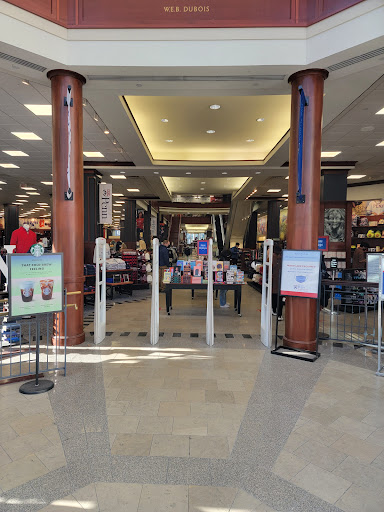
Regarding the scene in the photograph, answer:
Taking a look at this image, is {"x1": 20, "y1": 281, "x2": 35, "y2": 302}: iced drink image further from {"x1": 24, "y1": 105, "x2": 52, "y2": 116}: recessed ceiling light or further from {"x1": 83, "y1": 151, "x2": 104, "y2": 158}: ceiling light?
{"x1": 83, "y1": 151, "x2": 104, "y2": 158}: ceiling light

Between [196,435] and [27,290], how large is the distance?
87.9 inches

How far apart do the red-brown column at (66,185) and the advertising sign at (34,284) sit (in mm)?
1410

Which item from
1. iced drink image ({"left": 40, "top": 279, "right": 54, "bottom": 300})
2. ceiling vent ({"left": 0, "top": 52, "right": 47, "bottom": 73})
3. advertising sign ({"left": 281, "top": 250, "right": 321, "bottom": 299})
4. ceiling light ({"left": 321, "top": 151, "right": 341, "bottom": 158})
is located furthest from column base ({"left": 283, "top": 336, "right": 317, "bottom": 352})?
ceiling light ({"left": 321, "top": 151, "right": 341, "bottom": 158})

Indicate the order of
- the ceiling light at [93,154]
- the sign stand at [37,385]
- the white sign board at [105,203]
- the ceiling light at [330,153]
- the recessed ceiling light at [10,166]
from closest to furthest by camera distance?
the sign stand at [37,385]
the ceiling light at [330,153]
the ceiling light at [93,154]
the white sign board at [105,203]
the recessed ceiling light at [10,166]

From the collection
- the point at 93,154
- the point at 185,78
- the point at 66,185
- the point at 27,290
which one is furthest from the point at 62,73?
the point at 93,154

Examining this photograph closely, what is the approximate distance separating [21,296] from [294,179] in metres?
4.05

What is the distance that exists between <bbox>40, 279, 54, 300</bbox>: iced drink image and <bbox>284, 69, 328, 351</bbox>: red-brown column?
343 centimetres

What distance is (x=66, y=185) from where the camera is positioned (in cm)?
513

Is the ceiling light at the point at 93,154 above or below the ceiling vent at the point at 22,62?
above

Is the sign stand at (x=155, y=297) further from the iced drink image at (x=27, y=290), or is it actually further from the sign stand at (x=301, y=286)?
the iced drink image at (x=27, y=290)

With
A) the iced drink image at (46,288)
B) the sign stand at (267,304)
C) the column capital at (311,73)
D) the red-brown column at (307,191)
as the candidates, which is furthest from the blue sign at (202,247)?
the iced drink image at (46,288)

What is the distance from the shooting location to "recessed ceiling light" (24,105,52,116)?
6.60 meters

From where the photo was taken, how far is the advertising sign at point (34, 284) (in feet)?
11.3

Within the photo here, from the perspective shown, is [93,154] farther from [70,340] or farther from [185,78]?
[70,340]
